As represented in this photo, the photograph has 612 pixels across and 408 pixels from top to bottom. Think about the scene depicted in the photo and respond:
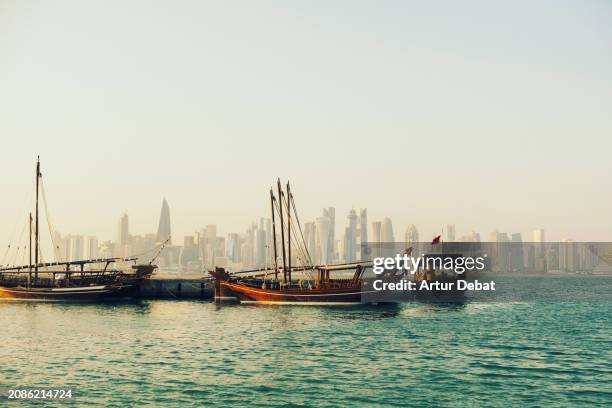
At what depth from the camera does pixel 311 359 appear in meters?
37.5

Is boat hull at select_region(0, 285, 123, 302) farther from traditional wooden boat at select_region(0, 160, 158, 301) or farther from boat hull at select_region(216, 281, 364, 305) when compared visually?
boat hull at select_region(216, 281, 364, 305)

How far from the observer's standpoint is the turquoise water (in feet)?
93.9

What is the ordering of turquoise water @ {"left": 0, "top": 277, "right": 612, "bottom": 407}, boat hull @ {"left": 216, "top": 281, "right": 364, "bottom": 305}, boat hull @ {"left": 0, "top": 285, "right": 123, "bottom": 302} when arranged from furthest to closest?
boat hull @ {"left": 0, "top": 285, "right": 123, "bottom": 302}
boat hull @ {"left": 216, "top": 281, "right": 364, "bottom": 305}
turquoise water @ {"left": 0, "top": 277, "right": 612, "bottom": 407}

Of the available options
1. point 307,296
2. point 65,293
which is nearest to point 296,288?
point 307,296

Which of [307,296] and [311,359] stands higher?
[307,296]

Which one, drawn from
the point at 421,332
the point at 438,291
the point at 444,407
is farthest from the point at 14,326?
the point at 438,291

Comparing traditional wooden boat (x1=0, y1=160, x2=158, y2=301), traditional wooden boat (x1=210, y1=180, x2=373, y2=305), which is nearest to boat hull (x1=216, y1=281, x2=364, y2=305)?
traditional wooden boat (x1=210, y1=180, x2=373, y2=305)

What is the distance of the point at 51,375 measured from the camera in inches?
1283

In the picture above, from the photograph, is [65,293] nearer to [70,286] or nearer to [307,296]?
Answer: [70,286]

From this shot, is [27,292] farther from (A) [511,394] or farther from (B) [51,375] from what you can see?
(A) [511,394]

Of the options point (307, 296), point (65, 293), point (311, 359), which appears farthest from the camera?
point (65, 293)

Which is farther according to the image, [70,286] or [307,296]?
[70,286]

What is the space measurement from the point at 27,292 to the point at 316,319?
4721 centimetres

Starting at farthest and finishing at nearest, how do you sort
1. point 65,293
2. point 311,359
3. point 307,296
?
point 65,293 → point 307,296 → point 311,359
